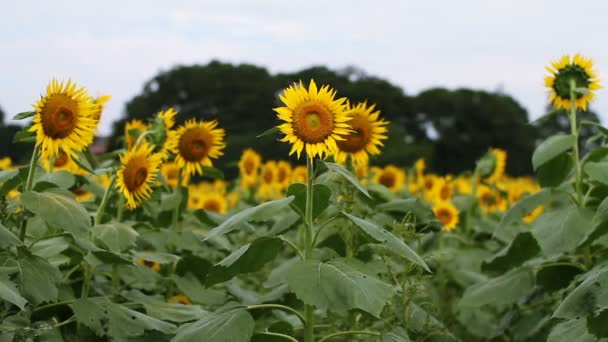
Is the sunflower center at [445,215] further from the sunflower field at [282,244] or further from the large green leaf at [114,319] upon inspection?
the large green leaf at [114,319]

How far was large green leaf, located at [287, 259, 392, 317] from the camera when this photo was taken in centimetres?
256

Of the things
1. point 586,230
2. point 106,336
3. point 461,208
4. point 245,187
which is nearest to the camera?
point 106,336

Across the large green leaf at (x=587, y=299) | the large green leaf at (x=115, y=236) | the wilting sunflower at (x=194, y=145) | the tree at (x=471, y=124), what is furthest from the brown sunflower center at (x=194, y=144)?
the tree at (x=471, y=124)

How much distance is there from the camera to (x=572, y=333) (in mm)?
3158

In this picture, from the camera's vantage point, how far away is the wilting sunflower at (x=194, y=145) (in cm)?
424

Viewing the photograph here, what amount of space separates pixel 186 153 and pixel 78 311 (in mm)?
1239

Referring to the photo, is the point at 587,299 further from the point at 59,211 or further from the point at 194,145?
the point at 194,145

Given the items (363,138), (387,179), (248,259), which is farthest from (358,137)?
(387,179)

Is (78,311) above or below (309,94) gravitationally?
below

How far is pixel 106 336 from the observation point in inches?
134

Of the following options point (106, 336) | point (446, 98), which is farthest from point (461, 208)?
point (446, 98)

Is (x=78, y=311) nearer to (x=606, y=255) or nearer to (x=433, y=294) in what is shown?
(x=606, y=255)

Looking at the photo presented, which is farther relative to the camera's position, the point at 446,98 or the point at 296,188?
the point at 446,98

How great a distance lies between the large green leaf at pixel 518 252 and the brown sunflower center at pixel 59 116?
6.37ft
